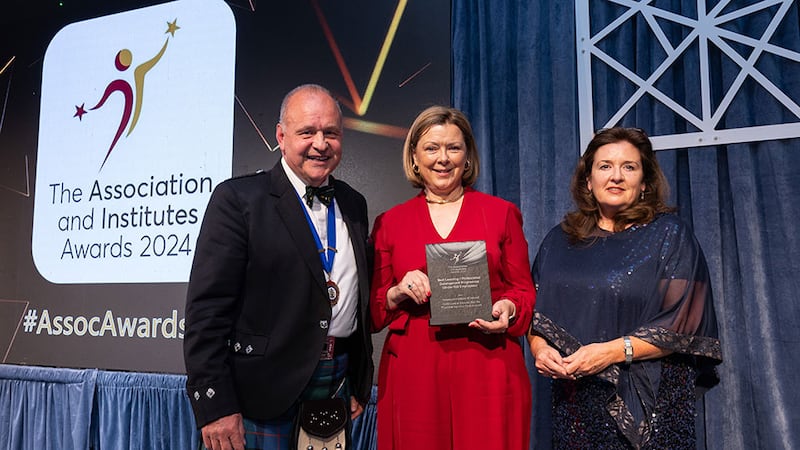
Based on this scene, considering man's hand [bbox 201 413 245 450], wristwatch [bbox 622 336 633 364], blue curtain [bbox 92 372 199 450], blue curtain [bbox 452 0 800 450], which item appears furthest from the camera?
blue curtain [bbox 92 372 199 450]

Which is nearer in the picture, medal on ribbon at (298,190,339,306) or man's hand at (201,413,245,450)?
man's hand at (201,413,245,450)

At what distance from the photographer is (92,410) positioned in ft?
11.9

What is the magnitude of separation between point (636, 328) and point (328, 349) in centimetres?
→ 95

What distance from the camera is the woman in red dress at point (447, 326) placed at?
6.41 ft

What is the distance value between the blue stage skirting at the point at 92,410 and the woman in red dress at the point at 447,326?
1.82 metres

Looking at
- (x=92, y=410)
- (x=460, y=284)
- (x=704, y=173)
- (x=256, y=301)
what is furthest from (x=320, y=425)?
(x=92, y=410)

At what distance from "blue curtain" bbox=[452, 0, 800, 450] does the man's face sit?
120 centimetres

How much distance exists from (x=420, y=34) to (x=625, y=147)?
148cm

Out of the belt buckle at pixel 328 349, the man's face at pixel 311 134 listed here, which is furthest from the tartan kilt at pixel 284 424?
the man's face at pixel 311 134

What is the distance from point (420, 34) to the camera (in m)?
3.22

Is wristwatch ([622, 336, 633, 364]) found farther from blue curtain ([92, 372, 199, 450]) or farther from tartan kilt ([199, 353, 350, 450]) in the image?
blue curtain ([92, 372, 199, 450])

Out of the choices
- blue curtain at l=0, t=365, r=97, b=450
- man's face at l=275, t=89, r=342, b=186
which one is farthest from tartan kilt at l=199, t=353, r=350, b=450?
blue curtain at l=0, t=365, r=97, b=450

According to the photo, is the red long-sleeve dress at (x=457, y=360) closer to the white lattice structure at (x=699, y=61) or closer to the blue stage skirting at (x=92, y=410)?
the white lattice structure at (x=699, y=61)

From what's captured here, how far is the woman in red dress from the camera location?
1.96m
